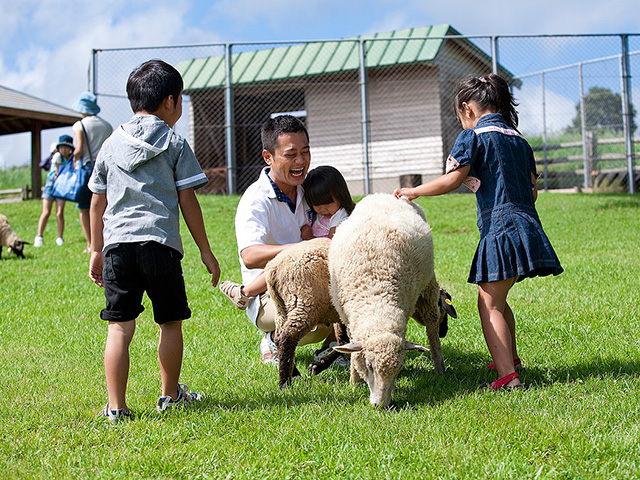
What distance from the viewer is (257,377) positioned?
163 inches

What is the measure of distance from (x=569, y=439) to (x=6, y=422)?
271 cm

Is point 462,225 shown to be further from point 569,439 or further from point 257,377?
point 569,439

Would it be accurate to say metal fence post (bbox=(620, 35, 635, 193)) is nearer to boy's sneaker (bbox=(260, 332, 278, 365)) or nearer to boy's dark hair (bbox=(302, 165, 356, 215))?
boy's dark hair (bbox=(302, 165, 356, 215))

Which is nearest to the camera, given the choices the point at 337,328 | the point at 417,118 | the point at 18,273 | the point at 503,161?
the point at 503,161

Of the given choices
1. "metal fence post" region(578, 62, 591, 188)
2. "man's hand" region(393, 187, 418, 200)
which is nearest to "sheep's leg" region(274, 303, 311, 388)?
"man's hand" region(393, 187, 418, 200)

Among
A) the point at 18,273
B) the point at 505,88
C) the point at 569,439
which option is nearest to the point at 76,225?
the point at 18,273

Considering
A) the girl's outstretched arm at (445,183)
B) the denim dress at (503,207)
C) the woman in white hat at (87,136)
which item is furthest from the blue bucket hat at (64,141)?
the denim dress at (503,207)

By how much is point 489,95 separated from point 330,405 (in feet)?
6.71

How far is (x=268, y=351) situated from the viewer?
15.1 ft

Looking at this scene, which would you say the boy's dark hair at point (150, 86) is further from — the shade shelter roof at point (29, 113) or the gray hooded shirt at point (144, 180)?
the shade shelter roof at point (29, 113)

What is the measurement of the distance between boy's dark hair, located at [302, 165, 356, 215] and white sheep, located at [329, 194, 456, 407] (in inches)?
11.5

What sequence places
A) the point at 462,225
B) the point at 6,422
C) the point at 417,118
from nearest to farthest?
the point at 6,422
the point at 462,225
the point at 417,118

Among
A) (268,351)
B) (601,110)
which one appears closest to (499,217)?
(268,351)

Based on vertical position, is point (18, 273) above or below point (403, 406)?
above
